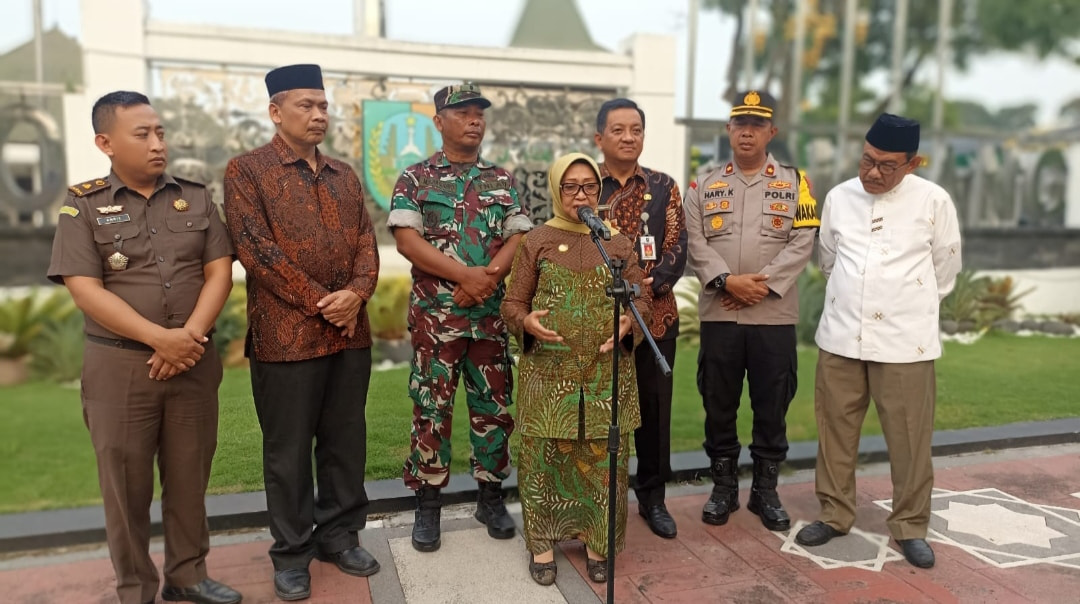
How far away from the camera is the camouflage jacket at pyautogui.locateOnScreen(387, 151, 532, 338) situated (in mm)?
3352

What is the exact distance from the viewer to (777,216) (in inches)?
145

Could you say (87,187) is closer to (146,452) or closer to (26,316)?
(146,452)

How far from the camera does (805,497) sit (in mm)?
4199

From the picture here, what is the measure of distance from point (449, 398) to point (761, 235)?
1703 mm

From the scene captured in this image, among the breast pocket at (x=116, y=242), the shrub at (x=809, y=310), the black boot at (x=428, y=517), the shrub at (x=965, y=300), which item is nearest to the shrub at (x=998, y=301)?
the shrub at (x=965, y=300)

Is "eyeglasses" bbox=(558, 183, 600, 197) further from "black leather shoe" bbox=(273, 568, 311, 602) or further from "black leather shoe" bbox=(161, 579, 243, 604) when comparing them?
"black leather shoe" bbox=(161, 579, 243, 604)

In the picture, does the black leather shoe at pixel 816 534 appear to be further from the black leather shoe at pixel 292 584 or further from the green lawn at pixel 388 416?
the black leather shoe at pixel 292 584

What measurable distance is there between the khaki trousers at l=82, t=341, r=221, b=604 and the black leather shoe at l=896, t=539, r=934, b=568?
3.06 meters

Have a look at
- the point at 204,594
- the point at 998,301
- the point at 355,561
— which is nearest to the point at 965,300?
the point at 998,301

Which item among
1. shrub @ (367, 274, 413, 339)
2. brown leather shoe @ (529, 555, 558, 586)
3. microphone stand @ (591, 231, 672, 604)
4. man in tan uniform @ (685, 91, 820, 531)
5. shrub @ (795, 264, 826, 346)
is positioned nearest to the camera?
microphone stand @ (591, 231, 672, 604)

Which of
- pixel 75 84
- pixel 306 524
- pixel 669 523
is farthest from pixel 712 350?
pixel 75 84

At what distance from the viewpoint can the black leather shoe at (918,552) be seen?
11.0 ft

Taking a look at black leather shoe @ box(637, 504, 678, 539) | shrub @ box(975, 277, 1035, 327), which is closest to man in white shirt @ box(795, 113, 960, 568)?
black leather shoe @ box(637, 504, 678, 539)

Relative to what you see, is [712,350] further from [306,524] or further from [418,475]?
[306,524]
